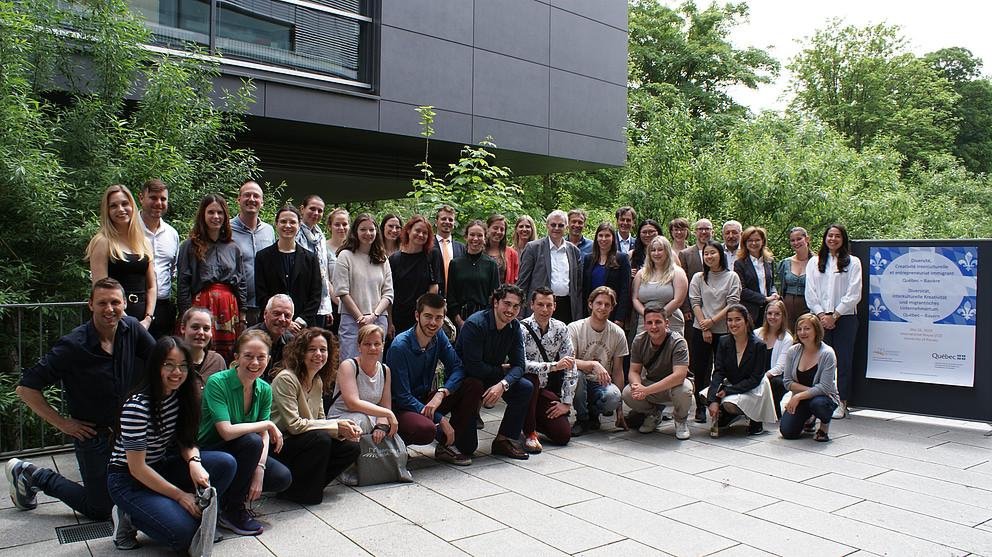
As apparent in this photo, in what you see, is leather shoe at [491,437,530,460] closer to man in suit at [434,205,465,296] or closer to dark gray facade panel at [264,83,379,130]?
man in suit at [434,205,465,296]

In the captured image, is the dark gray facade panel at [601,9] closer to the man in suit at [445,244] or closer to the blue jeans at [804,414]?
the man in suit at [445,244]

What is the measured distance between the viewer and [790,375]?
716cm

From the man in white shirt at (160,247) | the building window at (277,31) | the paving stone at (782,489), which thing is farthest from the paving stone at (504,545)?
the building window at (277,31)

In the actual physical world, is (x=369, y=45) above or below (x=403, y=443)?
above

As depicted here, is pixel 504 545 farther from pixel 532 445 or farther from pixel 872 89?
pixel 872 89

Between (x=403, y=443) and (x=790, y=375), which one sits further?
(x=790, y=375)

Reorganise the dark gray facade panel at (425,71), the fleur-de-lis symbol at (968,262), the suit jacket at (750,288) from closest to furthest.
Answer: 1. the fleur-de-lis symbol at (968,262)
2. the suit jacket at (750,288)
3. the dark gray facade panel at (425,71)

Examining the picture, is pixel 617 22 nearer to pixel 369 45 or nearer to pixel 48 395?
pixel 369 45

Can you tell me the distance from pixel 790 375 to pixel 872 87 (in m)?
28.8

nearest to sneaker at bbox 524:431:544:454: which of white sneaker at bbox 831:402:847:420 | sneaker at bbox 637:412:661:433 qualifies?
sneaker at bbox 637:412:661:433

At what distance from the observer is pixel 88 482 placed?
175 inches

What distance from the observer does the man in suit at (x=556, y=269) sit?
7.82 metres

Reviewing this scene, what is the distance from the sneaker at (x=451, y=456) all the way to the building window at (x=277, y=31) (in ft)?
20.0

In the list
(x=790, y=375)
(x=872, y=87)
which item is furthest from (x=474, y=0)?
(x=872, y=87)
